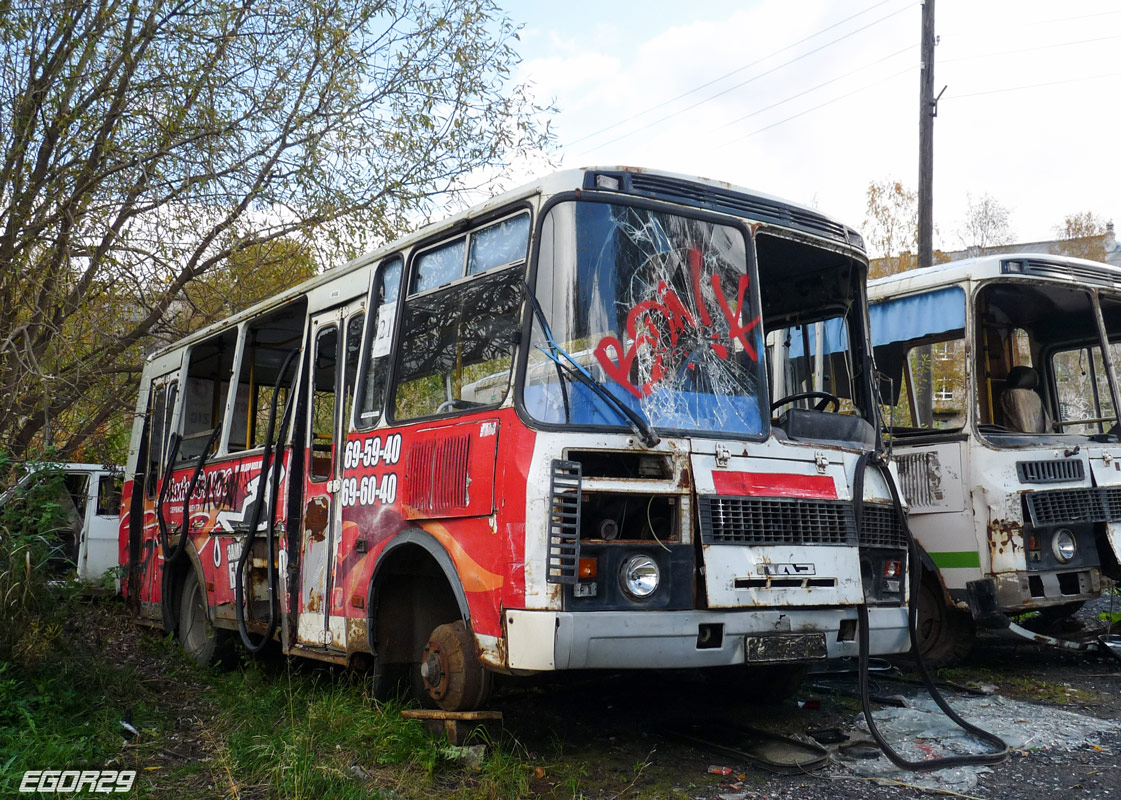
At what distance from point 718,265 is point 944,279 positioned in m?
3.15

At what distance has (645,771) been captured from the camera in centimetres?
462

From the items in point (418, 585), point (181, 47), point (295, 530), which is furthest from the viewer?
point (181, 47)

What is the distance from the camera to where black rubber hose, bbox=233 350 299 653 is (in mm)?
6590

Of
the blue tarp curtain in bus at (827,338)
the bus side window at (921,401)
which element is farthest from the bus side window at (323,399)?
the bus side window at (921,401)

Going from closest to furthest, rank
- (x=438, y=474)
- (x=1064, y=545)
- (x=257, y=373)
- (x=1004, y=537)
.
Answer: (x=438, y=474)
(x=1004, y=537)
(x=1064, y=545)
(x=257, y=373)

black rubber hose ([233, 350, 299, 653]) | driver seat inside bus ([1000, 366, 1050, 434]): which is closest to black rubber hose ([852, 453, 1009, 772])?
driver seat inside bus ([1000, 366, 1050, 434])

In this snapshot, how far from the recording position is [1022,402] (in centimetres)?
759

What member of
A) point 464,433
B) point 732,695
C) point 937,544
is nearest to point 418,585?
point 464,433

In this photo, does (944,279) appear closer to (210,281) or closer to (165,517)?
(165,517)

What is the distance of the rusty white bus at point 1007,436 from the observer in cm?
667

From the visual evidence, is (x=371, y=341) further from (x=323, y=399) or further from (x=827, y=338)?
(x=827, y=338)

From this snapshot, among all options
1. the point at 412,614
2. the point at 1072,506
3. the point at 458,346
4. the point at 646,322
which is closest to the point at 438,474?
the point at 458,346

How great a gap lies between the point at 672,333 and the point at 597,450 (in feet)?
2.54

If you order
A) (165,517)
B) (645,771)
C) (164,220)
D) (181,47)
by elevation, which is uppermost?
(181,47)
